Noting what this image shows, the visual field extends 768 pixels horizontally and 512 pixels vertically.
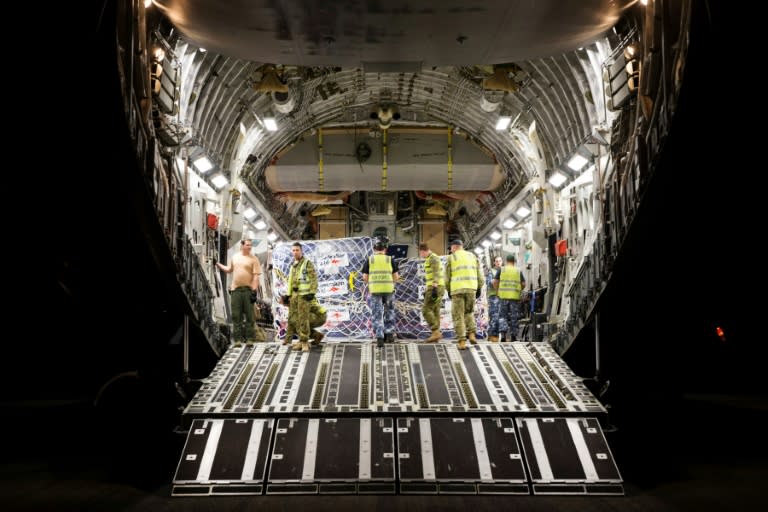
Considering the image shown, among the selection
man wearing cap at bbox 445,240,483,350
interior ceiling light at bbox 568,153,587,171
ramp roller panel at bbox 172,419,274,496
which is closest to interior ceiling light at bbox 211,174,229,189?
man wearing cap at bbox 445,240,483,350

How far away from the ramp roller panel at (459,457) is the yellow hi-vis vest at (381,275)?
14.4ft

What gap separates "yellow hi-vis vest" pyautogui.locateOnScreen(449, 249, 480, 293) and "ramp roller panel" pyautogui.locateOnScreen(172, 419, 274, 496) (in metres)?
4.63

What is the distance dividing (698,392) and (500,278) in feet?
15.5

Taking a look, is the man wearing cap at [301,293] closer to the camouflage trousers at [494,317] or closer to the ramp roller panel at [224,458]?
the ramp roller panel at [224,458]

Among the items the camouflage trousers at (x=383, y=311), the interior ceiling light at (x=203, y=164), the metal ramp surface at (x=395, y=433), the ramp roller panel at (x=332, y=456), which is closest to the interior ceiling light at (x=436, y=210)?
the interior ceiling light at (x=203, y=164)

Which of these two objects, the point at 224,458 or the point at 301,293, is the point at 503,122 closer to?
the point at 301,293

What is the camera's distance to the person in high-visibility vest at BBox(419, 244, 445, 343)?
11.6m

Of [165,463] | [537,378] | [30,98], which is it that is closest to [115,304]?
[165,463]

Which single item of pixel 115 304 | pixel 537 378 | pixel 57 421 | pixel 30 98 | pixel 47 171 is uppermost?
pixel 30 98

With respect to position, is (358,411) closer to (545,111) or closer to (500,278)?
(500,278)

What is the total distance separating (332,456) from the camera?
23.2 feet

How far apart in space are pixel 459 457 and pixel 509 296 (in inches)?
315

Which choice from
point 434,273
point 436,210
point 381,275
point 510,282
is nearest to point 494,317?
point 510,282

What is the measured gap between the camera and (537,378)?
8.74 metres
